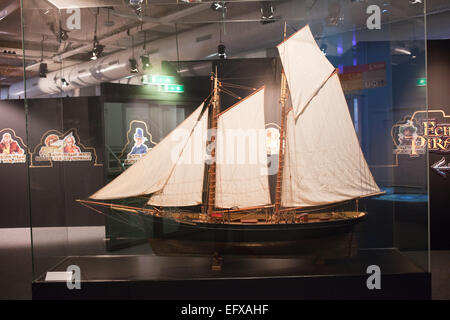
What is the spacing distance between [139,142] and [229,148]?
0.82 metres

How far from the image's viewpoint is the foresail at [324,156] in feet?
10.6

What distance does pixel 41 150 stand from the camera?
3.75 m

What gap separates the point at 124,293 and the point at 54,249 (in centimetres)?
98

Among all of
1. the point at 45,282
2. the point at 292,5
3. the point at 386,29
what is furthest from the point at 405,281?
the point at 45,282

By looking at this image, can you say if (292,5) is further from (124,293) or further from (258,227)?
(124,293)

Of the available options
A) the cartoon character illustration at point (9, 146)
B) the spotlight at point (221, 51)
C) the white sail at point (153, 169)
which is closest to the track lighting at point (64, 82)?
the white sail at point (153, 169)

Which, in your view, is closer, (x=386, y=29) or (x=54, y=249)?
(x=386, y=29)

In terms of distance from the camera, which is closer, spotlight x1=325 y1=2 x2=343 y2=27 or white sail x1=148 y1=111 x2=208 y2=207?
white sail x1=148 y1=111 x2=208 y2=207

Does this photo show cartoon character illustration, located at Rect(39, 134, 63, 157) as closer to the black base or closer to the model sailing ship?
the model sailing ship

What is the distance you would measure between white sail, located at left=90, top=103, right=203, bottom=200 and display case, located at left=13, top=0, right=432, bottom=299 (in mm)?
13

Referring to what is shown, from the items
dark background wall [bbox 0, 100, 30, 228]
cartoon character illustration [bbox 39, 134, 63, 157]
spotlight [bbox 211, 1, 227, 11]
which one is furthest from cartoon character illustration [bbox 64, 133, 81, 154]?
dark background wall [bbox 0, 100, 30, 228]

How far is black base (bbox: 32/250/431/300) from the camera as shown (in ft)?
9.80

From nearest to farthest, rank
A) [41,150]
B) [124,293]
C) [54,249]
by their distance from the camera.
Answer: [124,293], [54,249], [41,150]

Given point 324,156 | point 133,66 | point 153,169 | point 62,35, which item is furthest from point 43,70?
point 324,156
